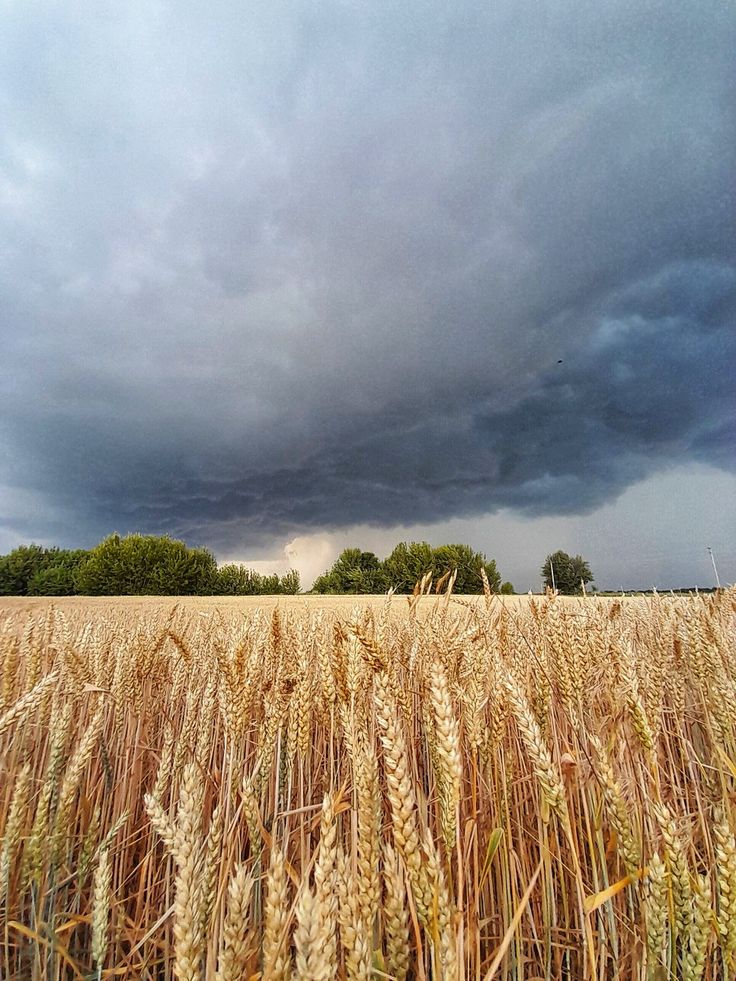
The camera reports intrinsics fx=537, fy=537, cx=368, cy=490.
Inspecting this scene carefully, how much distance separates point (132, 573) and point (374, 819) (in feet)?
88.4

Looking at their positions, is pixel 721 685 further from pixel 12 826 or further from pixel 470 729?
pixel 12 826

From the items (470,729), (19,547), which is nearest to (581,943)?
(470,729)

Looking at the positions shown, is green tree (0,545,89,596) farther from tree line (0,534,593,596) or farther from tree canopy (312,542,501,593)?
tree canopy (312,542,501,593)

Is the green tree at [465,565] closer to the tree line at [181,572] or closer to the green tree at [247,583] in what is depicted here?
the tree line at [181,572]

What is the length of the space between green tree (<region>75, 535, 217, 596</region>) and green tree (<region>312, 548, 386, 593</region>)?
5.85m

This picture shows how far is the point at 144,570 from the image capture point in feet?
83.8

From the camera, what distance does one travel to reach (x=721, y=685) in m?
2.09

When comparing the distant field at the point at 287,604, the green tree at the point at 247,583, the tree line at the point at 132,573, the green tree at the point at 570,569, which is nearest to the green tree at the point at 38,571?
the tree line at the point at 132,573

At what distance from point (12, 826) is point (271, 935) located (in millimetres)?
1154

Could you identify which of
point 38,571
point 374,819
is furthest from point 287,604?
point 38,571

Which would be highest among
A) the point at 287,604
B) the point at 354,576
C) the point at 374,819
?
the point at 354,576

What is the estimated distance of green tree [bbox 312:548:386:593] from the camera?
89.9 feet

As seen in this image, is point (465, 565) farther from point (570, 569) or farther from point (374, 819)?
point (374, 819)

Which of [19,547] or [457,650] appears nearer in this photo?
[457,650]
